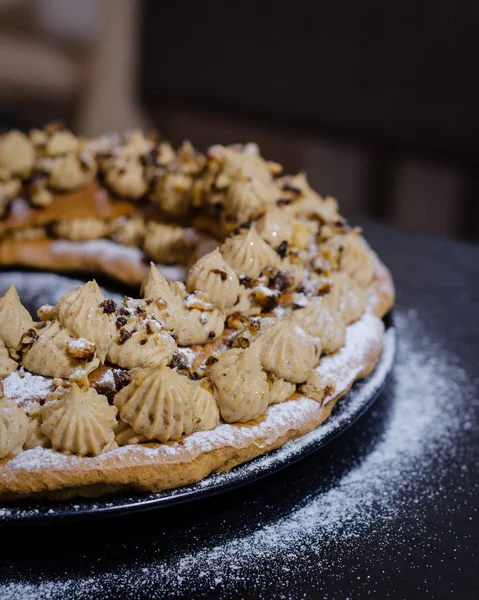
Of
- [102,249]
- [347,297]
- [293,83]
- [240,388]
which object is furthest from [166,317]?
[293,83]

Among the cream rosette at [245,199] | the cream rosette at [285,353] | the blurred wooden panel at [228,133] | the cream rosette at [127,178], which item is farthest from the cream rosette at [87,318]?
the blurred wooden panel at [228,133]

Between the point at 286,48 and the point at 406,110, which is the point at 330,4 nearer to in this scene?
the point at 286,48

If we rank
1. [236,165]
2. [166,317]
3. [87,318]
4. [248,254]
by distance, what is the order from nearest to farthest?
1. [87,318]
2. [166,317]
3. [248,254]
4. [236,165]

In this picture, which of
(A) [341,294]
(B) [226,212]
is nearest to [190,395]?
(A) [341,294]

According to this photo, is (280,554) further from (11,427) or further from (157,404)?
(11,427)

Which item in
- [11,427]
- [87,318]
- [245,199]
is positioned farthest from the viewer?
[245,199]

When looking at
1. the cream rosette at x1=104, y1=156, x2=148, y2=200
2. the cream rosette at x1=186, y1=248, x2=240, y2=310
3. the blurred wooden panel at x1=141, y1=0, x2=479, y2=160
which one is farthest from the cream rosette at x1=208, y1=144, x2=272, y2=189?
the blurred wooden panel at x1=141, y1=0, x2=479, y2=160
